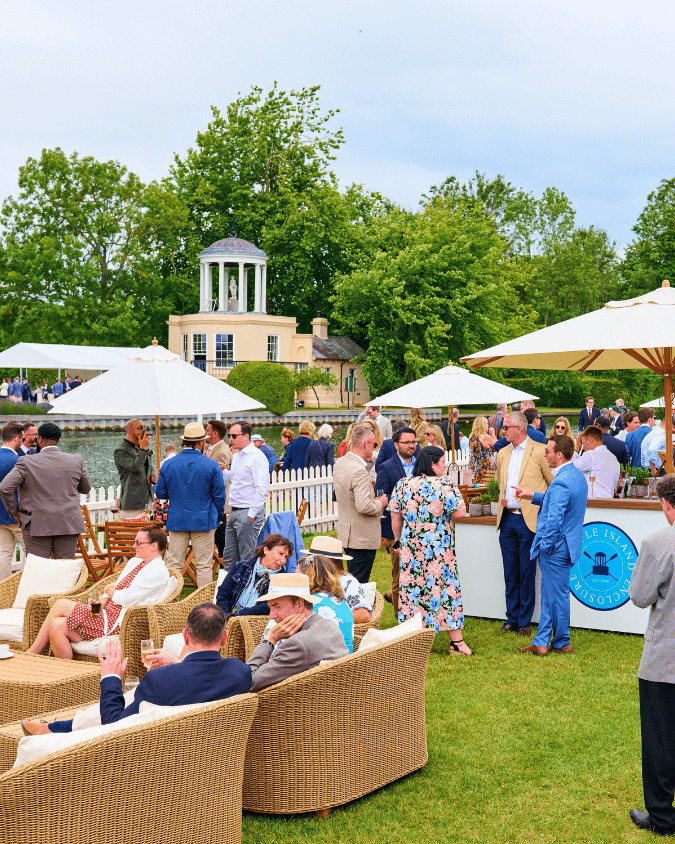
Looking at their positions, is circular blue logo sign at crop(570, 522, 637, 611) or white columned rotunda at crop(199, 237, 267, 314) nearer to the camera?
circular blue logo sign at crop(570, 522, 637, 611)

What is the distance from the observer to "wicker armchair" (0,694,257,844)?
3.29 m

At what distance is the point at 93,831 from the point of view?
348 centimetres

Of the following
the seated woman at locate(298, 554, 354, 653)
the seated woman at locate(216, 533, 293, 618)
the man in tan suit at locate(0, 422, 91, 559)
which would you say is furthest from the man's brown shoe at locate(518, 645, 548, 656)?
the man in tan suit at locate(0, 422, 91, 559)

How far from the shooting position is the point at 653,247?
54156 mm

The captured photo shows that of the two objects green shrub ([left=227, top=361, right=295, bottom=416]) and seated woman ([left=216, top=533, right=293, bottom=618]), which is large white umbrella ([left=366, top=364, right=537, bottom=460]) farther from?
green shrub ([left=227, top=361, right=295, bottom=416])

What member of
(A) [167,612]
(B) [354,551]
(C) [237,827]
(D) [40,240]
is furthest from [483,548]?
(D) [40,240]

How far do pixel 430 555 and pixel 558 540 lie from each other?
111 cm

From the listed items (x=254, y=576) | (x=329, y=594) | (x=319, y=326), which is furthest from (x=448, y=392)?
(x=319, y=326)

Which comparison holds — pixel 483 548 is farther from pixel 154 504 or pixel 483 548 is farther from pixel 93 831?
pixel 93 831

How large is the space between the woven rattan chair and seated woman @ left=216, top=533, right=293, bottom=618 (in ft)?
5.12

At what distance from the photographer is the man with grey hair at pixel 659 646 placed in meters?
4.18

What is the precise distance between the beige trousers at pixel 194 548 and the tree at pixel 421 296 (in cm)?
3512

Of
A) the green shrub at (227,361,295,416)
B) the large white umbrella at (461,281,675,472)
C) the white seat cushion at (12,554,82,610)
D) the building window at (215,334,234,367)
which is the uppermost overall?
the building window at (215,334,234,367)

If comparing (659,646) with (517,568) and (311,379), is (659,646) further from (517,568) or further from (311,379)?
(311,379)
